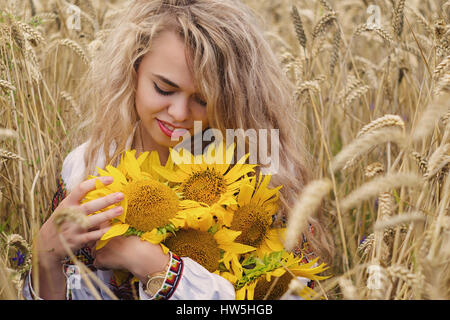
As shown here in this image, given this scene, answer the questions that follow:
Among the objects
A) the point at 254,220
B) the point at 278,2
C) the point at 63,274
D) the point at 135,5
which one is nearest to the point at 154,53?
the point at 135,5

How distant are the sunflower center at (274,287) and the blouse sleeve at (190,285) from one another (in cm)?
8

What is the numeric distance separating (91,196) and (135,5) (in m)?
0.67

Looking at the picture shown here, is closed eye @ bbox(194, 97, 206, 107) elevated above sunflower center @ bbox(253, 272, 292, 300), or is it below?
above

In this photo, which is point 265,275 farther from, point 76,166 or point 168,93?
point 76,166

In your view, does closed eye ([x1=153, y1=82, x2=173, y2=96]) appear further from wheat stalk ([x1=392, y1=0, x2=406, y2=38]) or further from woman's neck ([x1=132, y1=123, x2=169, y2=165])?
wheat stalk ([x1=392, y1=0, x2=406, y2=38])

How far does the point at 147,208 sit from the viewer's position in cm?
102

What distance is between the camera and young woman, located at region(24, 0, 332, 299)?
1.03 metres

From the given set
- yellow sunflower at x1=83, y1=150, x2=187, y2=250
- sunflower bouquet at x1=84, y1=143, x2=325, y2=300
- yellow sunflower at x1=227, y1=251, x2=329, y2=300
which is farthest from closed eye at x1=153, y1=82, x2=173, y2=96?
yellow sunflower at x1=227, y1=251, x2=329, y2=300

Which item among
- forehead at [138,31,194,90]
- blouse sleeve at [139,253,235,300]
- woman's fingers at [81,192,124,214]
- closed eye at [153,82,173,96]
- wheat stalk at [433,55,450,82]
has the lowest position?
blouse sleeve at [139,253,235,300]

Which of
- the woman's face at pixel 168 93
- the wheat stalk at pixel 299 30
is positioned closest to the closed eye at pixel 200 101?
the woman's face at pixel 168 93

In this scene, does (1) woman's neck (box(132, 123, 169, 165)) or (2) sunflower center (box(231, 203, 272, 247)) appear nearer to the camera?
(2) sunflower center (box(231, 203, 272, 247))

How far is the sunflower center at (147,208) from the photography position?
102 cm

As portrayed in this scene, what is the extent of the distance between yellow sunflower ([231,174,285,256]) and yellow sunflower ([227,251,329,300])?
0.16 ft

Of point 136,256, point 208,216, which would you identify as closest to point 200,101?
point 208,216
